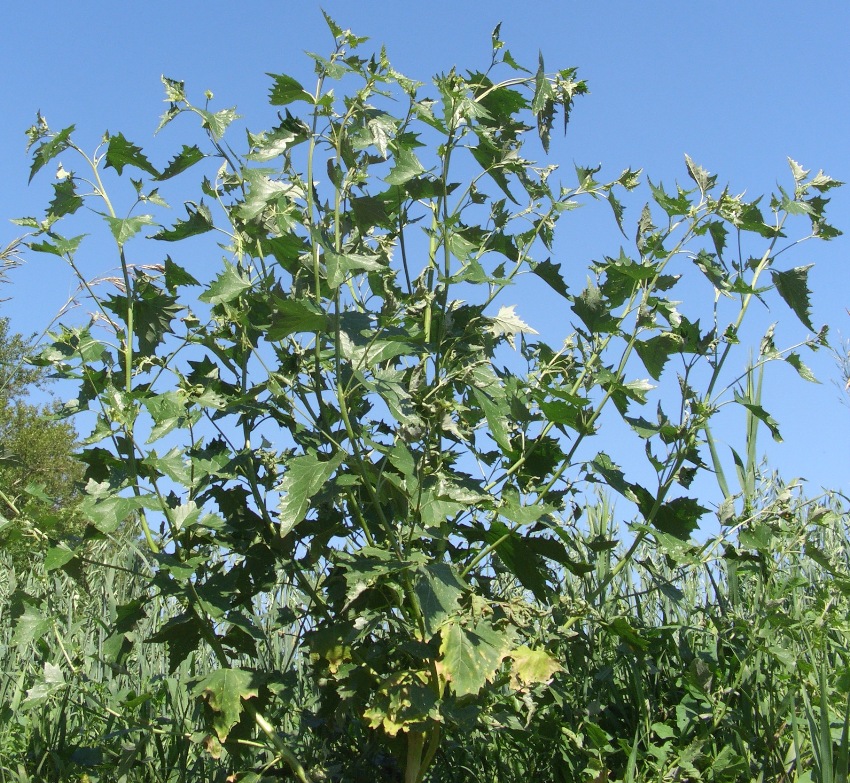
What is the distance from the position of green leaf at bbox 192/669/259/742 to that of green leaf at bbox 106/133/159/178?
1.29 meters

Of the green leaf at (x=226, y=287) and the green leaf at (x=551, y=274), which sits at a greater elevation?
the green leaf at (x=551, y=274)

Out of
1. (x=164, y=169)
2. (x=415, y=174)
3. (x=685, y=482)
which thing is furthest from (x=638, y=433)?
(x=164, y=169)

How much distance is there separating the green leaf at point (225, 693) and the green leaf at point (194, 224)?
1.09m

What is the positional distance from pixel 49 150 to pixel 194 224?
1.29 feet

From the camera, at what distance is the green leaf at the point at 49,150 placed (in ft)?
7.02

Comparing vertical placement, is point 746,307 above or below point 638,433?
above

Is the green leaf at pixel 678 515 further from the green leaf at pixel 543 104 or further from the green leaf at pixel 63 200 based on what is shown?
the green leaf at pixel 63 200

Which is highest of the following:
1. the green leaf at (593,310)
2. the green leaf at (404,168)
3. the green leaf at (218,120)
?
the green leaf at (218,120)

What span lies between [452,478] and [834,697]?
1396 mm

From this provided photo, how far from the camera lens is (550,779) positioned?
2574 millimetres

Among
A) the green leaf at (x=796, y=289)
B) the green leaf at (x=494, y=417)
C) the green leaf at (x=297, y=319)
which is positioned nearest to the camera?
the green leaf at (x=297, y=319)

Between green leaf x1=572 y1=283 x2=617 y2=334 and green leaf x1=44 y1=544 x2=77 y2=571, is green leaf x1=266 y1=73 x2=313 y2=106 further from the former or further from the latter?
green leaf x1=44 y1=544 x2=77 y2=571

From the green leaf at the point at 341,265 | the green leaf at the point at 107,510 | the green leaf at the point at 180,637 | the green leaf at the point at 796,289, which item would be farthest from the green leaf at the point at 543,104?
the green leaf at the point at 180,637

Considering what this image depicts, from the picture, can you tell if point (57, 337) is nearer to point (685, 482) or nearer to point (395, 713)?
point (395, 713)
